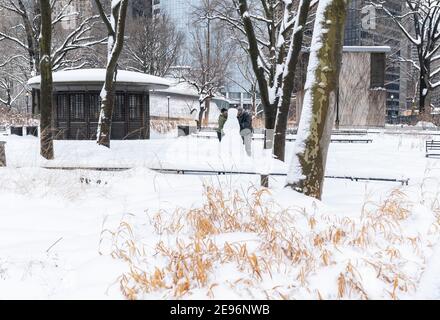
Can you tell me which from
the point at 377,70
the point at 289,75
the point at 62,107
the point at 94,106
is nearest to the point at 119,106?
the point at 94,106

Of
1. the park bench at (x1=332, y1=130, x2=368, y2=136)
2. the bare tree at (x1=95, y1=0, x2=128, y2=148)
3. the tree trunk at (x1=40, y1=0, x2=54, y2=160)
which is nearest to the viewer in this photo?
the tree trunk at (x1=40, y1=0, x2=54, y2=160)

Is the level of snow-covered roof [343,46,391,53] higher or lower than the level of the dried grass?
higher

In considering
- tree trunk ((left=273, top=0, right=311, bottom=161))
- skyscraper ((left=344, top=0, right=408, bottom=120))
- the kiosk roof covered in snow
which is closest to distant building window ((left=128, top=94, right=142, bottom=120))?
the kiosk roof covered in snow

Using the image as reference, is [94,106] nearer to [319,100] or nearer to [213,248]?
[319,100]

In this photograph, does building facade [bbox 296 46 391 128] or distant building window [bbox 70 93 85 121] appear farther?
building facade [bbox 296 46 391 128]

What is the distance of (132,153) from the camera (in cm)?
1678

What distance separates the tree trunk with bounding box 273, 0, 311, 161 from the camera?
11.4 meters

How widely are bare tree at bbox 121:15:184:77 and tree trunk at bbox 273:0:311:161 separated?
3696 centimetres

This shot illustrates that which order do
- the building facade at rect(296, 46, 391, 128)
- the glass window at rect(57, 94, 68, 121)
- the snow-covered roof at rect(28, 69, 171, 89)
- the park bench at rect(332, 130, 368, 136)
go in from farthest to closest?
1. the building facade at rect(296, 46, 391, 128)
2. the park bench at rect(332, 130, 368, 136)
3. the glass window at rect(57, 94, 68, 121)
4. the snow-covered roof at rect(28, 69, 171, 89)

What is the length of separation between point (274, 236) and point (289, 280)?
24.3 inches

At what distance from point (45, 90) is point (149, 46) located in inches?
1435

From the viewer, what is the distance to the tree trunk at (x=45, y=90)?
1277cm

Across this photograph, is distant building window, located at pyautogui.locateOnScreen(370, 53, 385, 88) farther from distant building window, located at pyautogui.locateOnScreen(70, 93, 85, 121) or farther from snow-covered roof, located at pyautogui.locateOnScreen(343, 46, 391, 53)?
distant building window, located at pyautogui.locateOnScreen(70, 93, 85, 121)

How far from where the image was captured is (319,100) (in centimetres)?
670
